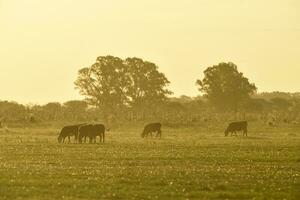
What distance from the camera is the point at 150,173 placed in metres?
28.1

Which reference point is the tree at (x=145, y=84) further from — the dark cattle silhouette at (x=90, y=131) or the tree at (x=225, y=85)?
the dark cattle silhouette at (x=90, y=131)

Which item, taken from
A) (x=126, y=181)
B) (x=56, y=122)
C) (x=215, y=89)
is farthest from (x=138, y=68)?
(x=126, y=181)

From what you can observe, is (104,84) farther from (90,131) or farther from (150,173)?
(150,173)

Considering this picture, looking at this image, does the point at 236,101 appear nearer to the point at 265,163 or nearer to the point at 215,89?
the point at 215,89

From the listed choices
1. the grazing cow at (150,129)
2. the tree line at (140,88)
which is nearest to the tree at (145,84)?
the tree line at (140,88)

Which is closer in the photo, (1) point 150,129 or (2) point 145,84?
(1) point 150,129

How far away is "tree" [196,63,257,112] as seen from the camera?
11231cm

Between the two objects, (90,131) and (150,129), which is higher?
(150,129)

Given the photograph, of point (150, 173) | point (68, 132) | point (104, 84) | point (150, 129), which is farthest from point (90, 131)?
point (104, 84)

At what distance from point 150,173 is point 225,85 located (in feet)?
279

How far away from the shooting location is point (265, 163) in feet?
108

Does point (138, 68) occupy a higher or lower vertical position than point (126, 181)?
higher

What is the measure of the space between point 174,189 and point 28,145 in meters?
24.0

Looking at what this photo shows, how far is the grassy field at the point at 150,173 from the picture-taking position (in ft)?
74.9
